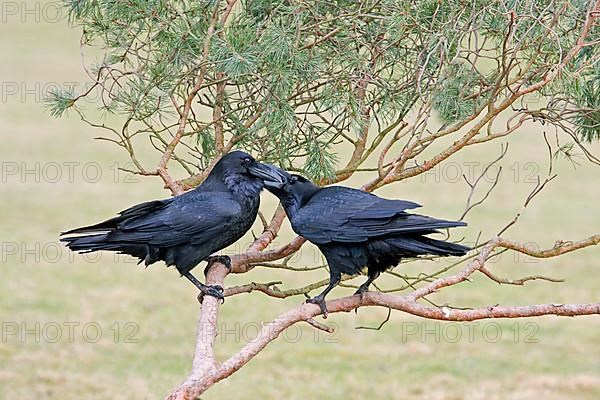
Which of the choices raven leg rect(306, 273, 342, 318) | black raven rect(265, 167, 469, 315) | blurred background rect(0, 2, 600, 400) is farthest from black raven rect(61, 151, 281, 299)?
blurred background rect(0, 2, 600, 400)

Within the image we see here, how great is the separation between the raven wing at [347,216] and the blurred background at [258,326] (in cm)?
175

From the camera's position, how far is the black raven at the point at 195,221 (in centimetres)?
381

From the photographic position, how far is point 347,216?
363 cm

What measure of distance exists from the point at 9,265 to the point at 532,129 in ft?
55.1

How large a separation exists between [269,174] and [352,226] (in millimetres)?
391

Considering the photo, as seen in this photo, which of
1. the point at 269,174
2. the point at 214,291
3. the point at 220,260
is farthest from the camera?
the point at 220,260

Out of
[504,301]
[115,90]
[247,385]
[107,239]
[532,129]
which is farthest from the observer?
[532,129]

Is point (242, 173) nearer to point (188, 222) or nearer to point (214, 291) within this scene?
point (188, 222)


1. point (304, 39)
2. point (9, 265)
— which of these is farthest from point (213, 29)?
point (9, 265)

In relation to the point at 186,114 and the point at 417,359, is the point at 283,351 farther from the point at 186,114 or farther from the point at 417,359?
the point at 186,114

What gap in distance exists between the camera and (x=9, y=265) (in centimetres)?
1203

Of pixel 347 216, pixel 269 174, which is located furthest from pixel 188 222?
pixel 347 216

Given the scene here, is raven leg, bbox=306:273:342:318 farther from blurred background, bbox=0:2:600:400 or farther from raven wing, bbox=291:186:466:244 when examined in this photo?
blurred background, bbox=0:2:600:400

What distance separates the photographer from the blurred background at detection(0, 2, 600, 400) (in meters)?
8.01
